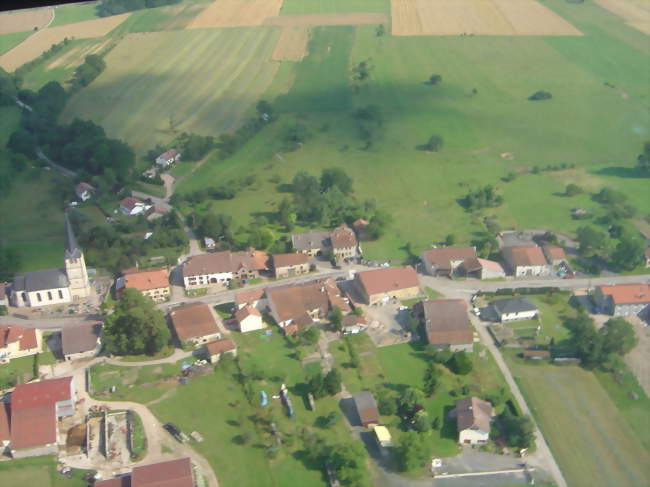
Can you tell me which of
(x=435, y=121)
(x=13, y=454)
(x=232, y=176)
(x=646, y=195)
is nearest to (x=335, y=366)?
(x=13, y=454)

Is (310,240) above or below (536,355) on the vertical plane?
above

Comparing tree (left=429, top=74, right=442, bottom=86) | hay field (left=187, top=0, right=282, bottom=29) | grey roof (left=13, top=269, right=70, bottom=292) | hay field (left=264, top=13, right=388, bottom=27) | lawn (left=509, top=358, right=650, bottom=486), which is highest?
hay field (left=187, top=0, right=282, bottom=29)

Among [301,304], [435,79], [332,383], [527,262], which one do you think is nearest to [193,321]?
[301,304]

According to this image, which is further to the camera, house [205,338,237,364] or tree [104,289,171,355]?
house [205,338,237,364]

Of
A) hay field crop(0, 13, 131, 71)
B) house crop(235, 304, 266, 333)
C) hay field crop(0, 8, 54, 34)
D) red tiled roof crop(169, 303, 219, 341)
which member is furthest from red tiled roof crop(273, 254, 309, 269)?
hay field crop(0, 8, 54, 34)

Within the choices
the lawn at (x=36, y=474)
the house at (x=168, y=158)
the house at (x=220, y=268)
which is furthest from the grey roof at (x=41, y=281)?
the house at (x=168, y=158)

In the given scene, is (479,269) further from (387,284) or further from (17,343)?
(17,343)

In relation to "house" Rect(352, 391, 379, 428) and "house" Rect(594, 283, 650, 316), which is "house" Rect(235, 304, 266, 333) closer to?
"house" Rect(352, 391, 379, 428)
